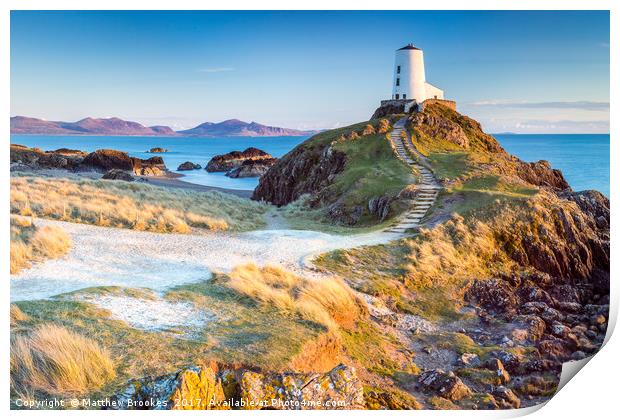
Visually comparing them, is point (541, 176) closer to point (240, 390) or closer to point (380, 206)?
point (380, 206)

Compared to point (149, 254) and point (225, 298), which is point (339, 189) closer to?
point (149, 254)

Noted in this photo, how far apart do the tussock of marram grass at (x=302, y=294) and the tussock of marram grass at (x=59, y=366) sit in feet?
12.1

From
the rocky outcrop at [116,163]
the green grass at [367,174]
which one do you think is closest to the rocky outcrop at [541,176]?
the green grass at [367,174]

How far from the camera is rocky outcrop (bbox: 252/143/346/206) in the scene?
2812cm

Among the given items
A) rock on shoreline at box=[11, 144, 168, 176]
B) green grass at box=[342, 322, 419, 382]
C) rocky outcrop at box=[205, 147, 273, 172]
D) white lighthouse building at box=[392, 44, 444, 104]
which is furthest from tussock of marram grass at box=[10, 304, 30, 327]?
rocky outcrop at box=[205, 147, 273, 172]

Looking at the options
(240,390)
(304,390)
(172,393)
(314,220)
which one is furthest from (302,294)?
(314,220)

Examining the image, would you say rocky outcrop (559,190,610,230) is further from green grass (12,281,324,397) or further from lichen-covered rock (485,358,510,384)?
green grass (12,281,324,397)

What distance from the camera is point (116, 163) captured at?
47.7 m

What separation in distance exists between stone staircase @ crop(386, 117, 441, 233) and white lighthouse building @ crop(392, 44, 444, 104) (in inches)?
90.9

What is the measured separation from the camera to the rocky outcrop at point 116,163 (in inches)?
1784
